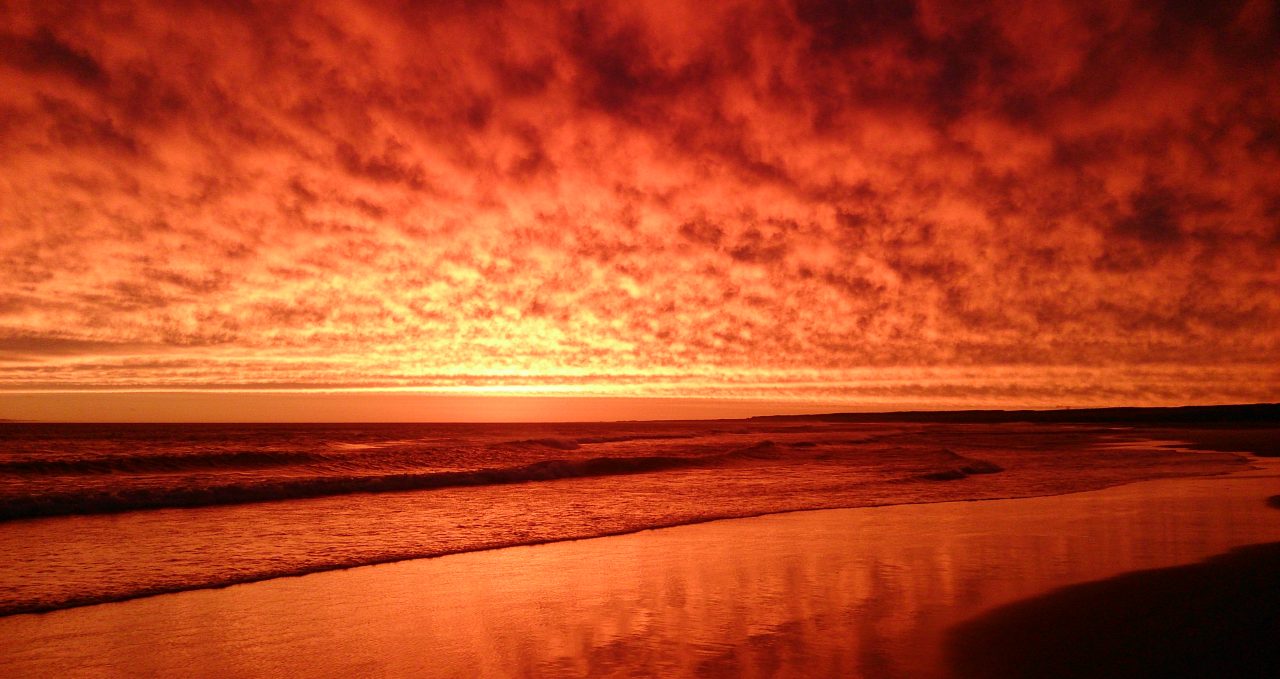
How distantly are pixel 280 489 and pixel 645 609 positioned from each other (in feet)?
57.7

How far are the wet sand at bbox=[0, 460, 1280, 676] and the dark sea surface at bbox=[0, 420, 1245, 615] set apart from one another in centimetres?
163

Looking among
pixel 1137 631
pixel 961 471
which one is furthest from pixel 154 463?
pixel 1137 631

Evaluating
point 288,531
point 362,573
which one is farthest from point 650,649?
point 288,531

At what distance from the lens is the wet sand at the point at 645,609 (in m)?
7.01

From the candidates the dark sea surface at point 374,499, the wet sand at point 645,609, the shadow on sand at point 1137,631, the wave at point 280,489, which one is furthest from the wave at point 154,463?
the shadow on sand at point 1137,631

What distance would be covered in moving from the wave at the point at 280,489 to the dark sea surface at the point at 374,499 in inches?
2.5

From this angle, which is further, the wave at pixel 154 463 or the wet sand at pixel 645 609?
the wave at pixel 154 463

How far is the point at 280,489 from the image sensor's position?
22594 millimetres

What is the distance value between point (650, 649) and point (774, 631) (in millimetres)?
1401

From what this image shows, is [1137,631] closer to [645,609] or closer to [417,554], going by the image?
[645,609]

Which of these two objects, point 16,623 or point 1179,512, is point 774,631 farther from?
point 1179,512

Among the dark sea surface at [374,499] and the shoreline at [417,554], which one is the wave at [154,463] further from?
the shoreline at [417,554]

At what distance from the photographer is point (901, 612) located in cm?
855

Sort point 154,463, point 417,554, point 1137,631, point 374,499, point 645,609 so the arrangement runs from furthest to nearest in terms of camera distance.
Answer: point 154,463 < point 374,499 < point 417,554 < point 645,609 < point 1137,631
